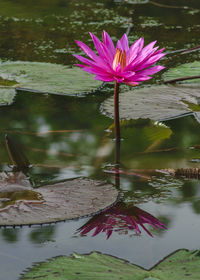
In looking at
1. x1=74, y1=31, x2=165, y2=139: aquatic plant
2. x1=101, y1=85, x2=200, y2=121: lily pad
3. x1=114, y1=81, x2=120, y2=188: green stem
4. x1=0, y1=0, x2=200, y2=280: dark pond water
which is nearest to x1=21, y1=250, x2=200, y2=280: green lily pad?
x1=0, y1=0, x2=200, y2=280: dark pond water

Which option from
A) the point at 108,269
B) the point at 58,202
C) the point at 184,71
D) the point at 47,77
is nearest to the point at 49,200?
the point at 58,202

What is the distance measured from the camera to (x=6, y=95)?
2012 millimetres

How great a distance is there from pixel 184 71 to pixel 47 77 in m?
0.58

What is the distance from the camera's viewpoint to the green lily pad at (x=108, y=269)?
966 millimetres

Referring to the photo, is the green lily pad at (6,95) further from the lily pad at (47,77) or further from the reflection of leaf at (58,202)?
the reflection of leaf at (58,202)

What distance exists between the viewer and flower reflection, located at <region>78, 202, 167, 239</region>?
3.78 ft

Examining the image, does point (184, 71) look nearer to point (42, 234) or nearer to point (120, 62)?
point (120, 62)

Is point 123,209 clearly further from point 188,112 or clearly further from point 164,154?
point 188,112

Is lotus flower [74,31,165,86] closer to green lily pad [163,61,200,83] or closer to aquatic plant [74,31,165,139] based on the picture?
aquatic plant [74,31,165,139]

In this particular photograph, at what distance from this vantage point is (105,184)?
4.37ft

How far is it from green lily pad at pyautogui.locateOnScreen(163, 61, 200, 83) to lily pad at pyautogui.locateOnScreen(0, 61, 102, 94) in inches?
11.9

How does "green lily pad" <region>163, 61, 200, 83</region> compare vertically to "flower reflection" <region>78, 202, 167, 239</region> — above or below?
above

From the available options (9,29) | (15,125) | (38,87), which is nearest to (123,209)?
(15,125)

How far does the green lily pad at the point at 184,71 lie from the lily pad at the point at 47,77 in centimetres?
30
